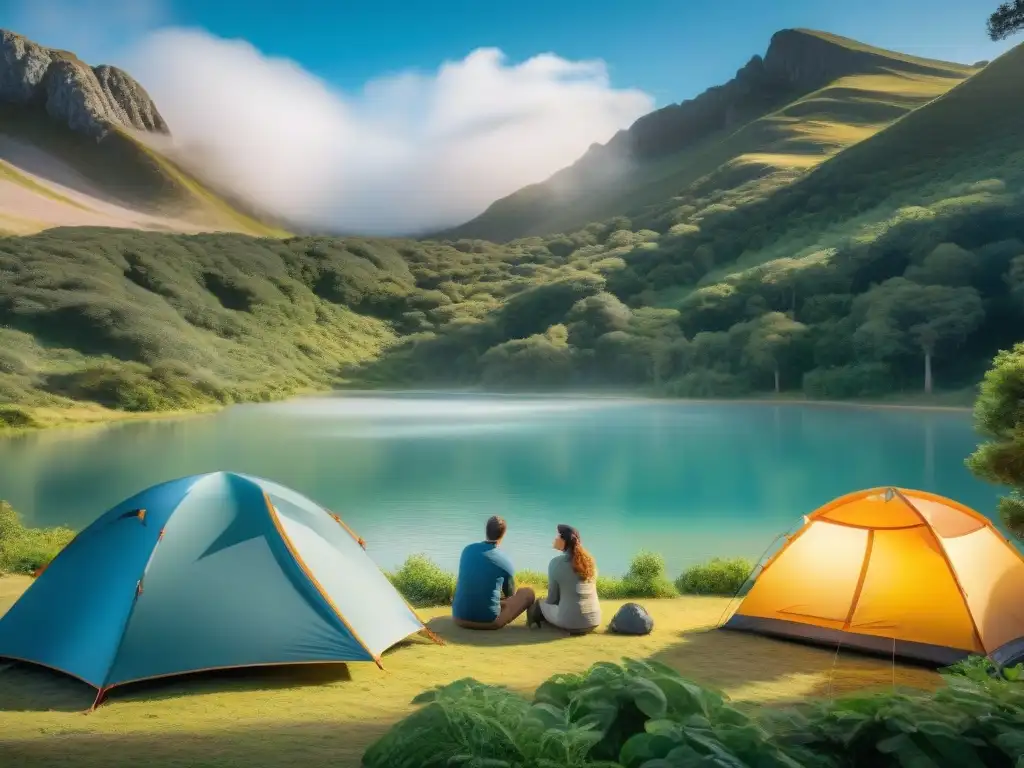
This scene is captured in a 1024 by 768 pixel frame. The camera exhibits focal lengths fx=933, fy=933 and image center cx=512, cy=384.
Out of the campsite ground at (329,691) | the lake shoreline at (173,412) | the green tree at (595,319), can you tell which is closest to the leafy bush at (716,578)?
the campsite ground at (329,691)

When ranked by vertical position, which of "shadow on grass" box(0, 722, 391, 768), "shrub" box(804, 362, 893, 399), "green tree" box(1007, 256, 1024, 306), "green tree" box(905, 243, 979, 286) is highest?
"green tree" box(905, 243, 979, 286)

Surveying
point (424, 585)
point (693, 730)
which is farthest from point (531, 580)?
point (693, 730)

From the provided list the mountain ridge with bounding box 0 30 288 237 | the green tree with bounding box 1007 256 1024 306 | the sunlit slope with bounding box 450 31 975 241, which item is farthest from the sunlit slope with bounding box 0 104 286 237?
the green tree with bounding box 1007 256 1024 306

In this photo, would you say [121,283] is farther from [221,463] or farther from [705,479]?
[705,479]

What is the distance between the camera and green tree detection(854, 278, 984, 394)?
53.0 m

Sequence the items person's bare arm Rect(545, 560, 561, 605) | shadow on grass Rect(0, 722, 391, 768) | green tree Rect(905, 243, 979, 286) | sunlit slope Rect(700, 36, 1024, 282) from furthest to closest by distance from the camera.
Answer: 1. sunlit slope Rect(700, 36, 1024, 282)
2. green tree Rect(905, 243, 979, 286)
3. person's bare arm Rect(545, 560, 561, 605)
4. shadow on grass Rect(0, 722, 391, 768)

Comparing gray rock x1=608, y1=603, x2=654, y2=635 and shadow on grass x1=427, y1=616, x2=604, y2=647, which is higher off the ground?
gray rock x1=608, y1=603, x2=654, y2=635

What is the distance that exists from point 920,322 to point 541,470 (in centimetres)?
3760

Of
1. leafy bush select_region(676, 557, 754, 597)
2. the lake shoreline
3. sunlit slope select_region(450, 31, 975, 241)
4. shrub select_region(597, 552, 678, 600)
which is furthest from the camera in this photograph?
sunlit slope select_region(450, 31, 975, 241)

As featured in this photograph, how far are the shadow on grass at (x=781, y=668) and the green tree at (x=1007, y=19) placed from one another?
4662 mm

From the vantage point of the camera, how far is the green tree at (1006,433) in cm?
1022

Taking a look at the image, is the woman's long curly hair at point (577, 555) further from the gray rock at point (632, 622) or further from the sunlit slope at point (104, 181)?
the sunlit slope at point (104, 181)

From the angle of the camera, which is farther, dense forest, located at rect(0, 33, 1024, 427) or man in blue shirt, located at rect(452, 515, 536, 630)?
dense forest, located at rect(0, 33, 1024, 427)

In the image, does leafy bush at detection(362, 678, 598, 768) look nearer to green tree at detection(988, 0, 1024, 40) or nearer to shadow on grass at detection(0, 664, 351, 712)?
shadow on grass at detection(0, 664, 351, 712)
